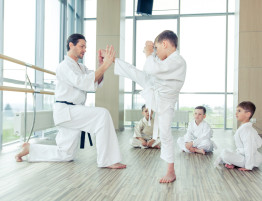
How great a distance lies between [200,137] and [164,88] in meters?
1.45

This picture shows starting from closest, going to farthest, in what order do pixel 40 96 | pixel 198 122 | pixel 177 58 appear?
pixel 177 58
pixel 198 122
pixel 40 96

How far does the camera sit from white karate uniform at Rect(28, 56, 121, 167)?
2324 millimetres

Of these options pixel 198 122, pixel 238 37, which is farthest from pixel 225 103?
pixel 198 122

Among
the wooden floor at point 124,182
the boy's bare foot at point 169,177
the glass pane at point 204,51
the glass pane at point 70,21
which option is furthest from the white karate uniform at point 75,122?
the glass pane at point 204,51

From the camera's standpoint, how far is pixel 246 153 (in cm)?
239

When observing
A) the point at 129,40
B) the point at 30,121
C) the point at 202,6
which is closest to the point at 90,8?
the point at 129,40

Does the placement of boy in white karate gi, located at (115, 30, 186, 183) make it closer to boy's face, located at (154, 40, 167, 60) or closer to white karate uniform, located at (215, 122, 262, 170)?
boy's face, located at (154, 40, 167, 60)

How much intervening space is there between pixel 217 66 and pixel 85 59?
3277mm

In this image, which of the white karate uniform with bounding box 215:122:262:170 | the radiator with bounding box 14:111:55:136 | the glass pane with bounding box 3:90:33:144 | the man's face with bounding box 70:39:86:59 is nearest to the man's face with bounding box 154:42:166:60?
the man's face with bounding box 70:39:86:59

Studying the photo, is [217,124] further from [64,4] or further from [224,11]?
[64,4]

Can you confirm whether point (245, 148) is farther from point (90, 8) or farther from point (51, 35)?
point (90, 8)

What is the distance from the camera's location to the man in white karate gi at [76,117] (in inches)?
91.3

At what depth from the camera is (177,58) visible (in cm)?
201

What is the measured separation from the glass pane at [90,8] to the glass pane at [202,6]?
2.20 meters
